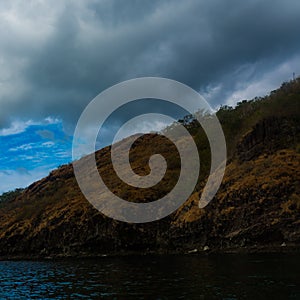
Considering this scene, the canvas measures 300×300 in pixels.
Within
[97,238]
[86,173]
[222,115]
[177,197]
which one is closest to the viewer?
[97,238]

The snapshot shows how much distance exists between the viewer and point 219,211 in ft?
179

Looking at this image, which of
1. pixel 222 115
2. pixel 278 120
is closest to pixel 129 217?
pixel 278 120

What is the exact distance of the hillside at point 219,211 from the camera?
48906 mm

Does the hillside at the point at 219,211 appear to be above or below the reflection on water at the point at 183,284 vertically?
above

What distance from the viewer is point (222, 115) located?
98688mm

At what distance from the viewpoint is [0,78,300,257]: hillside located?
Answer: 1925 inches

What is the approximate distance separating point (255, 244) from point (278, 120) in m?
28.4

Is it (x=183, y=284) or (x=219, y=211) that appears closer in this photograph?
(x=183, y=284)

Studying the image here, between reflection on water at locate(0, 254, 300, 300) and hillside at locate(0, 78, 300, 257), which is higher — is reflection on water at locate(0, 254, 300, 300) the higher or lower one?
the lower one

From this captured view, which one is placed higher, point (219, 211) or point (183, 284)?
point (219, 211)

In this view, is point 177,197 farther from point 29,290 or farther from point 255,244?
point 29,290

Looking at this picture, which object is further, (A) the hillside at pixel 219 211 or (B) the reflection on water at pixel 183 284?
(A) the hillside at pixel 219 211

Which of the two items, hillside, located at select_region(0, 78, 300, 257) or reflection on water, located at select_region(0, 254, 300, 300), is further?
hillside, located at select_region(0, 78, 300, 257)

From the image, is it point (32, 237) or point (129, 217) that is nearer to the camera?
point (129, 217)
